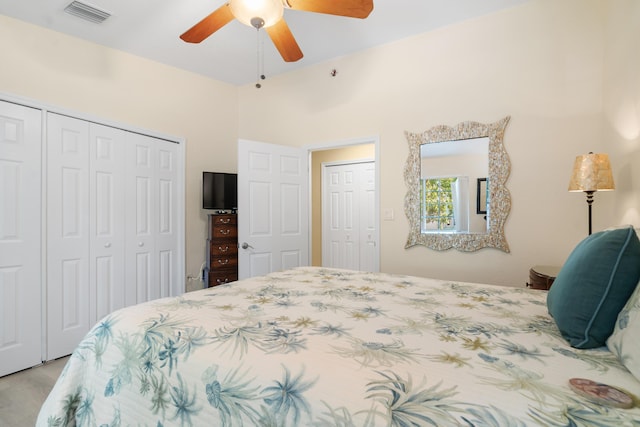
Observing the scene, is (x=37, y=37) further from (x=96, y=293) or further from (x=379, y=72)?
(x=379, y=72)

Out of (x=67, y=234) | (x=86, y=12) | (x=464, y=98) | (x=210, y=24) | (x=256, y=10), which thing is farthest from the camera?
(x=464, y=98)

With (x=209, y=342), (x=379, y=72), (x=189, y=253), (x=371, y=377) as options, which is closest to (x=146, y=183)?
(x=189, y=253)

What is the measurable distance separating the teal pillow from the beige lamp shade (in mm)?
1380

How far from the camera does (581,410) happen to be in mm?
656

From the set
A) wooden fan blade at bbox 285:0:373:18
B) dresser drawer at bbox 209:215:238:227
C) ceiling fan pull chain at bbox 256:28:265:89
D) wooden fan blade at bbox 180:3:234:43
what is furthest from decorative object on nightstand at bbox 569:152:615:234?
dresser drawer at bbox 209:215:238:227

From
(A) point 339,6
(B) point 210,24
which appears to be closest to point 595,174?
(A) point 339,6

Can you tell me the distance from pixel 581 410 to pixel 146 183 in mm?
3717

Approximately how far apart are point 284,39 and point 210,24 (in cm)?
46

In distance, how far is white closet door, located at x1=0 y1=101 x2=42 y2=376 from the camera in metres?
2.52

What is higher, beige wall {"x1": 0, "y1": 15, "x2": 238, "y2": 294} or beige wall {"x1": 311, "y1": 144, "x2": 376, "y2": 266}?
beige wall {"x1": 0, "y1": 15, "x2": 238, "y2": 294}

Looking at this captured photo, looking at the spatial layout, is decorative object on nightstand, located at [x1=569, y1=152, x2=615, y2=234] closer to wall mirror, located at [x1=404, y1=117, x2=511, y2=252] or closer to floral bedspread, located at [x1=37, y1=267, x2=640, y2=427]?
wall mirror, located at [x1=404, y1=117, x2=511, y2=252]

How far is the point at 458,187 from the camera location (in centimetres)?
309

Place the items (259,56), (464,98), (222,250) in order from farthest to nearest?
(222,250), (259,56), (464,98)

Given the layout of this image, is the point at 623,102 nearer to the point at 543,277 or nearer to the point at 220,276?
the point at 543,277
